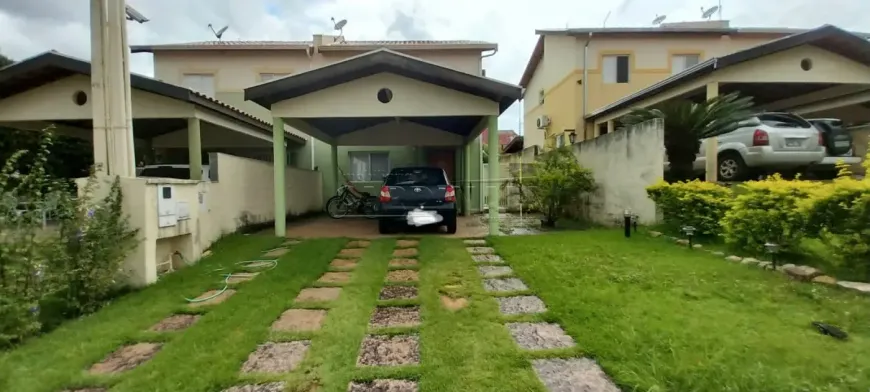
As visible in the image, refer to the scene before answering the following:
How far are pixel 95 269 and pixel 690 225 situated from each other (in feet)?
25.6

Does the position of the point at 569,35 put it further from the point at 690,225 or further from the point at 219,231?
the point at 219,231

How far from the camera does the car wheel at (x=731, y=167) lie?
9594 mm

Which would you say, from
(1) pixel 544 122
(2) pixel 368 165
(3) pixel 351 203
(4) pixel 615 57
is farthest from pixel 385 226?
(4) pixel 615 57

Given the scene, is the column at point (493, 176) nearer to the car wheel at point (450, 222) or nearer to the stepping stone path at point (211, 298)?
the car wheel at point (450, 222)

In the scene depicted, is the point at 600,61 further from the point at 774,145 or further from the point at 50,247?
the point at 50,247

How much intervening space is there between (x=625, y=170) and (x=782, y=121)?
11.7 feet

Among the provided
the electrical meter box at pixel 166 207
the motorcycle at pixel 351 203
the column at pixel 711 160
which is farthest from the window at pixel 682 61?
the electrical meter box at pixel 166 207

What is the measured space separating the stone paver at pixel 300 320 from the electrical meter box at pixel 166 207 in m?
2.52

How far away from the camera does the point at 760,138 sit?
9102 mm

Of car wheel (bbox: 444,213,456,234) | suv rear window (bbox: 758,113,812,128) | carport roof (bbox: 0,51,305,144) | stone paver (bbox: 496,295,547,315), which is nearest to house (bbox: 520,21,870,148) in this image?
suv rear window (bbox: 758,113,812,128)

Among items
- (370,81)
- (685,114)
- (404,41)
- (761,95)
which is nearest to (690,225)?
(685,114)

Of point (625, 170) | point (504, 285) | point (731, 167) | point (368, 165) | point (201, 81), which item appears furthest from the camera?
point (201, 81)

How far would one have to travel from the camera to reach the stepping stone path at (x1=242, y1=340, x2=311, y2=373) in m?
3.13

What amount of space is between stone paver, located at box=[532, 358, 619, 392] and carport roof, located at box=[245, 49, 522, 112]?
5.74 meters
